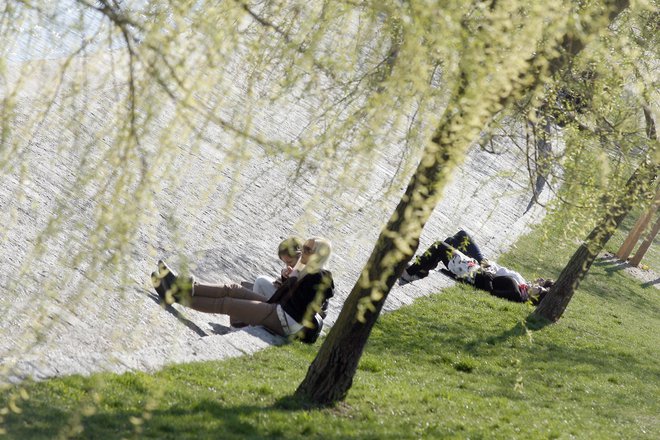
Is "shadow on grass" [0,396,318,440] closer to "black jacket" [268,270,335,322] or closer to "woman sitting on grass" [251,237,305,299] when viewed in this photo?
"black jacket" [268,270,335,322]

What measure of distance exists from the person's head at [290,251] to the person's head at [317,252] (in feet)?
1.73

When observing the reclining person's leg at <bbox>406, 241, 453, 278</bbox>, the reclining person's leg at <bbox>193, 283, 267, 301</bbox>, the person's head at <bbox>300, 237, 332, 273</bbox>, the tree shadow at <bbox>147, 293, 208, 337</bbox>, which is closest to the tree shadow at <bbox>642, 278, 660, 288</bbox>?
the reclining person's leg at <bbox>406, 241, 453, 278</bbox>

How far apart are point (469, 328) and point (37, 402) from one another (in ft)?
27.5

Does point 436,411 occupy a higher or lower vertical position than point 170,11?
lower

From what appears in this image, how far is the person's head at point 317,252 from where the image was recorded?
834cm

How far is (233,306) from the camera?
10.3 m

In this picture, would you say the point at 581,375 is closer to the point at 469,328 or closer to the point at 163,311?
the point at 469,328

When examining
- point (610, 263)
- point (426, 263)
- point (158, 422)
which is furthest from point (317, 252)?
point (610, 263)

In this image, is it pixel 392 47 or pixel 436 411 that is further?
pixel 436 411

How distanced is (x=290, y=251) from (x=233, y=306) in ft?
2.99

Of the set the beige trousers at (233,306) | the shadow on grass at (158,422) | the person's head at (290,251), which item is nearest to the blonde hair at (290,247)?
the person's head at (290,251)

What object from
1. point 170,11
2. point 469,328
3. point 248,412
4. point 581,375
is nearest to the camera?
point 170,11

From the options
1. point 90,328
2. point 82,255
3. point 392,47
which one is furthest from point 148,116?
point 90,328

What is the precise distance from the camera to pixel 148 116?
4285 millimetres
